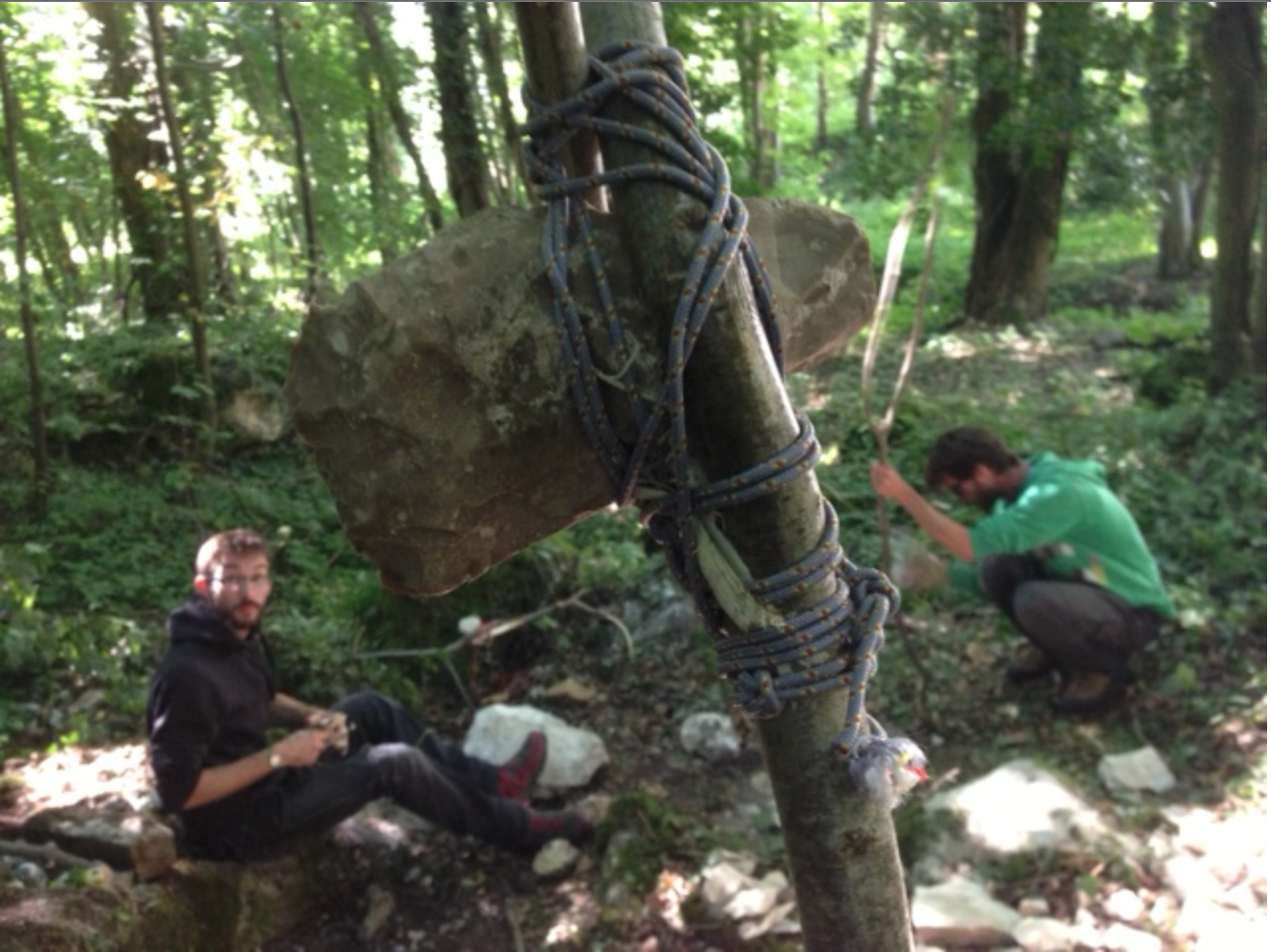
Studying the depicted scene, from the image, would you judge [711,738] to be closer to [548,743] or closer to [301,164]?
[548,743]

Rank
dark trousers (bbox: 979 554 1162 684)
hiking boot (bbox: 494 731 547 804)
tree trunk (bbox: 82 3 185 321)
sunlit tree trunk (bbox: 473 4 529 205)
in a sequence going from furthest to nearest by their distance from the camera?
tree trunk (bbox: 82 3 185 321) < sunlit tree trunk (bbox: 473 4 529 205) < dark trousers (bbox: 979 554 1162 684) < hiking boot (bbox: 494 731 547 804)

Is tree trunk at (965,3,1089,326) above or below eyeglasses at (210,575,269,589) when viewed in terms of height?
above

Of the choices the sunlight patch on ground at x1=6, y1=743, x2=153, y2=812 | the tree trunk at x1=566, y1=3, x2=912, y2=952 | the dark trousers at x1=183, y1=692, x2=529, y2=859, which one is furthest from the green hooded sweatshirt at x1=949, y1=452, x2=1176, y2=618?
the sunlight patch on ground at x1=6, y1=743, x2=153, y2=812

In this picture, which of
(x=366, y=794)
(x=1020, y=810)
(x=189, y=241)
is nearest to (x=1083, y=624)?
(x=1020, y=810)

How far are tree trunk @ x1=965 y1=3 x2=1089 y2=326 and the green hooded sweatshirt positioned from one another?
16.3 ft

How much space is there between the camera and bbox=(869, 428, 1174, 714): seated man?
470 cm

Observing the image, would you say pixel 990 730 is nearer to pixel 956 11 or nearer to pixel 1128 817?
pixel 1128 817

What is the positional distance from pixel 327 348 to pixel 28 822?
307 centimetres

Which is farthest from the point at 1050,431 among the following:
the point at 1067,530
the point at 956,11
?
the point at 956,11

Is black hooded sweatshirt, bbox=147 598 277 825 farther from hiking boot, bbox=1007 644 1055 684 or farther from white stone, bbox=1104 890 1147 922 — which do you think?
hiking boot, bbox=1007 644 1055 684

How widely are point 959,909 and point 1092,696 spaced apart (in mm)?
1793

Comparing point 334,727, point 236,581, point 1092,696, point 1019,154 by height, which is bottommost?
point 1092,696

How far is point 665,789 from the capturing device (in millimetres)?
4559

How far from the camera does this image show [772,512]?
4.70 ft
